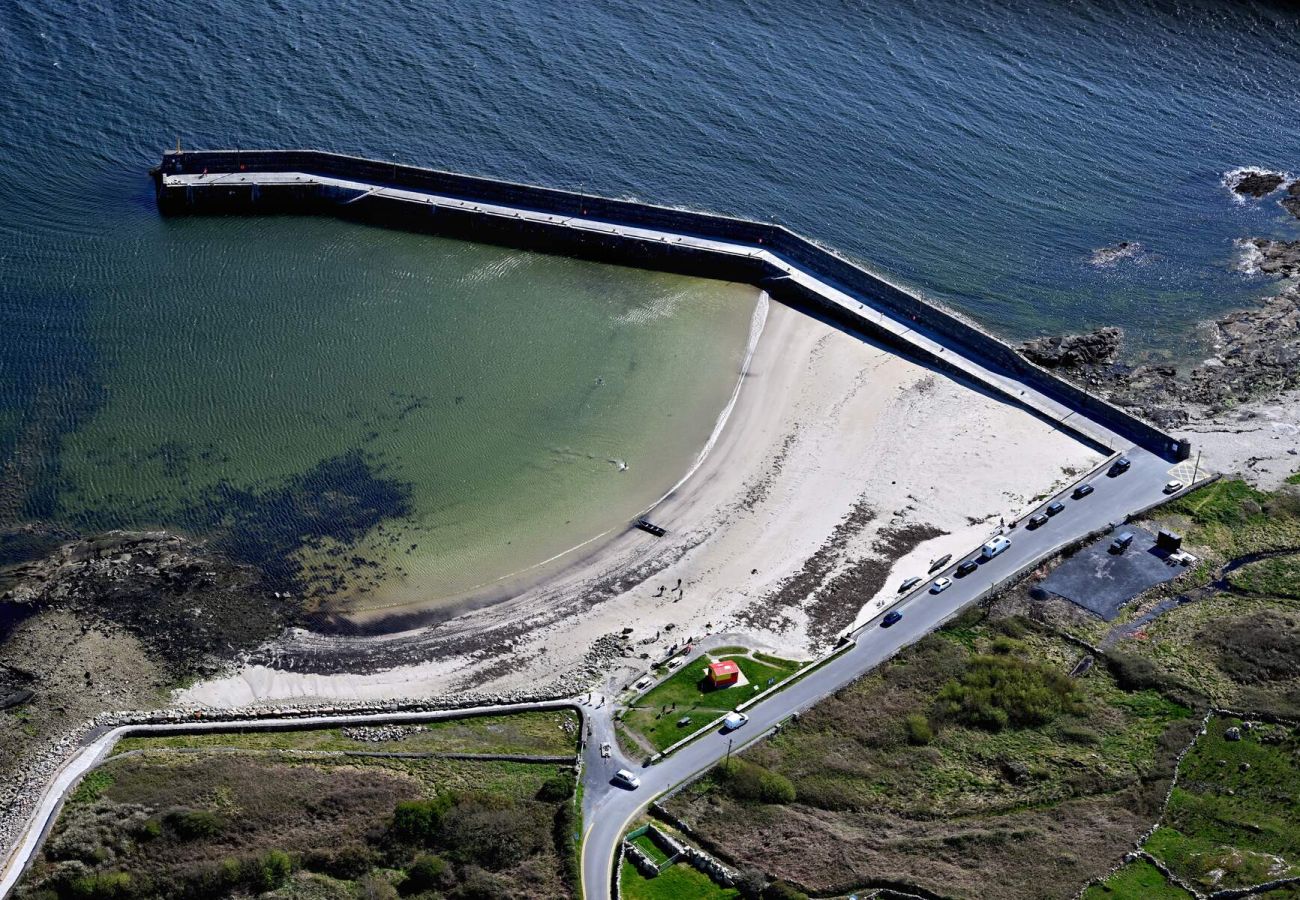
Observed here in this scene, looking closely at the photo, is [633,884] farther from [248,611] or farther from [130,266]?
[130,266]

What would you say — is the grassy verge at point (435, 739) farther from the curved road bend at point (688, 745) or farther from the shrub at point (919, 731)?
the shrub at point (919, 731)

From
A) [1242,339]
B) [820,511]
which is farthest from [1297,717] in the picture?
[1242,339]

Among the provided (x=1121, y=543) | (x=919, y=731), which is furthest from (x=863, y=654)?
(x=1121, y=543)

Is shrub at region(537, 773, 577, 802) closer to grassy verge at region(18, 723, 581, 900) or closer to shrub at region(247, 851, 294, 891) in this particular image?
grassy verge at region(18, 723, 581, 900)

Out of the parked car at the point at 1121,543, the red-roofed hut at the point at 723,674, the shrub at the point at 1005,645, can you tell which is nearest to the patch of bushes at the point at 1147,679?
the shrub at the point at 1005,645

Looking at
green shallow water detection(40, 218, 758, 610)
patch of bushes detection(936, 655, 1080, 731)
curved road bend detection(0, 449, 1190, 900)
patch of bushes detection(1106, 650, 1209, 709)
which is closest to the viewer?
curved road bend detection(0, 449, 1190, 900)

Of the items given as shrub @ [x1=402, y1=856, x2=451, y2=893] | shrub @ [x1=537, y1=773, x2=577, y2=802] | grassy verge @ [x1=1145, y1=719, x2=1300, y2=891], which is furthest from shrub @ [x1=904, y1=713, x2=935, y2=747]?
shrub @ [x1=402, y1=856, x2=451, y2=893]
